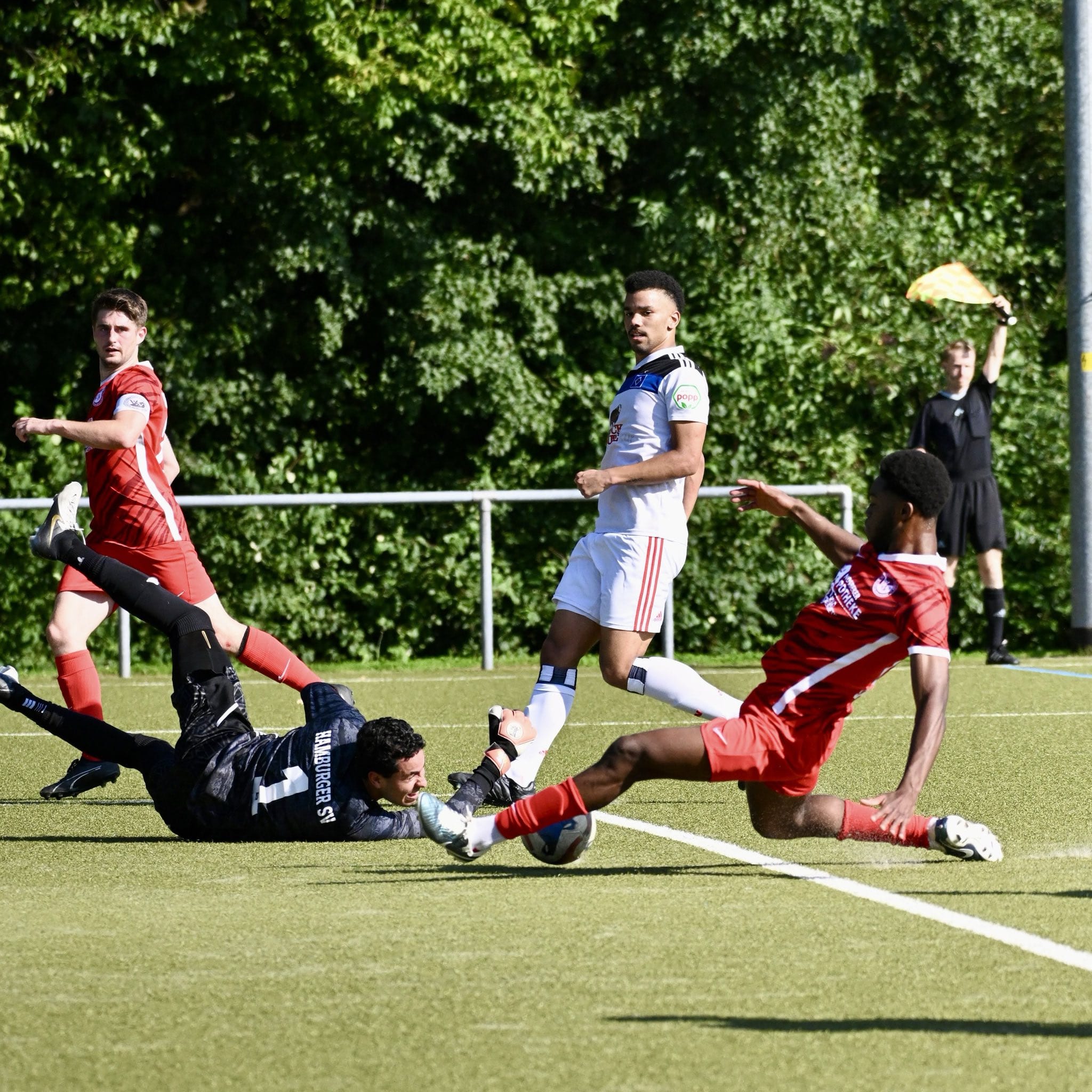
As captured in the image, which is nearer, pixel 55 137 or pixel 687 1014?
pixel 687 1014

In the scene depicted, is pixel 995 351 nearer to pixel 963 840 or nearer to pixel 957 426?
pixel 957 426

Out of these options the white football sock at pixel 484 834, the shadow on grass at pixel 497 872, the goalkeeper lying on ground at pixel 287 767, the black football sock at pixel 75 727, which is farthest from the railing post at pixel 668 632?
the white football sock at pixel 484 834

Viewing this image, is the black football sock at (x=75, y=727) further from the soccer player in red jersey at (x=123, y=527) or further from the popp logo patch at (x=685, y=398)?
the popp logo patch at (x=685, y=398)

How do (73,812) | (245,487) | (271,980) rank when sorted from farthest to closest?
(245,487)
(73,812)
(271,980)

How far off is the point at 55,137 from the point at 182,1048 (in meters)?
13.2

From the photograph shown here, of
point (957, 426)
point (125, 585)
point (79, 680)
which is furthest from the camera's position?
point (957, 426)

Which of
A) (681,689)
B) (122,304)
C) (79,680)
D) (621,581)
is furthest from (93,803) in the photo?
(681,689)

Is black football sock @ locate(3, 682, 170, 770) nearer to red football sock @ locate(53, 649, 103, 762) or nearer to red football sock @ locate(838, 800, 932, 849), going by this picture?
red football sock @ locate(53, 649, 103, 762)

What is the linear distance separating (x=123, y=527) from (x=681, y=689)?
7.99 ft

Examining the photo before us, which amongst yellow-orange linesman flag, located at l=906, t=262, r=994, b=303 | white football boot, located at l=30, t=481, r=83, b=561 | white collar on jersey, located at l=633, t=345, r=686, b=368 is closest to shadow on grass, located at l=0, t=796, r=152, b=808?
white football boot, located at l=30, t=481, r=83, b=561

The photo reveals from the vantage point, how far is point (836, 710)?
533cm

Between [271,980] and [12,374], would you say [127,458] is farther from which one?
[12,374]

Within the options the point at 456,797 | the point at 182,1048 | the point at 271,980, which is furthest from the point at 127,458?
the point at 182,1048

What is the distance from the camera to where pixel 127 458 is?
7484mm
